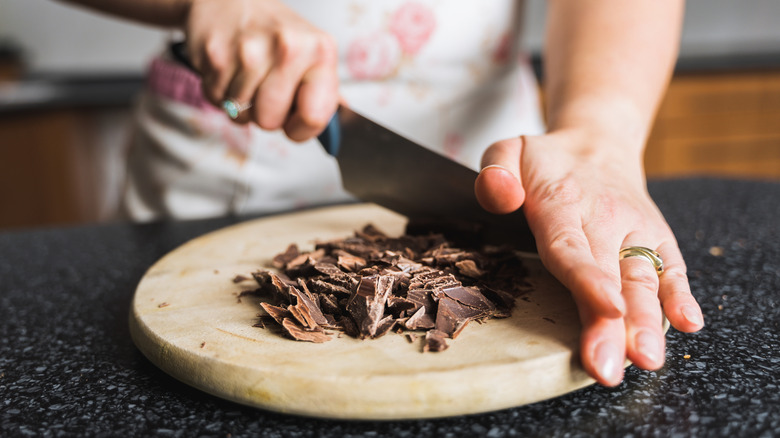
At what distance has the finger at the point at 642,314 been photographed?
30.3 inches

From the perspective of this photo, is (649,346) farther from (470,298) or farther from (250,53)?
(250,53)

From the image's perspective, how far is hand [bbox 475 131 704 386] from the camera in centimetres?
77

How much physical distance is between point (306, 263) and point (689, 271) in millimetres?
703

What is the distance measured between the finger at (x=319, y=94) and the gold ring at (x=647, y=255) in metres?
0.60

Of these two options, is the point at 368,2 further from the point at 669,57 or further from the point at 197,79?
the point at 669,57

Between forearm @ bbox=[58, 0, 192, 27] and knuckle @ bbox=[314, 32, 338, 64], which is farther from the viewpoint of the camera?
forearm @ bbox=[58, 0, 192, 27]

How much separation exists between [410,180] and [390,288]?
1.40ft

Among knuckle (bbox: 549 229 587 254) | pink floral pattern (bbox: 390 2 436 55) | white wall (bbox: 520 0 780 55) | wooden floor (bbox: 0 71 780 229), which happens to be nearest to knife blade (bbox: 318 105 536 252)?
knuckle (bbox: 549 229 587 254)

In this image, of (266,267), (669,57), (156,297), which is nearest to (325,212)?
(266,267)

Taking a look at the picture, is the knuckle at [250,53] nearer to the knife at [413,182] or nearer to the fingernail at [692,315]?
the knife at [413,182]

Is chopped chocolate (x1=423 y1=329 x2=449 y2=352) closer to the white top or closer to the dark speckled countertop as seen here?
the dark speckled countertop

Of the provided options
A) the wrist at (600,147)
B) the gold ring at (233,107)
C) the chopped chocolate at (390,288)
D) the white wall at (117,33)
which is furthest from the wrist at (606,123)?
the white wall at (117,33)

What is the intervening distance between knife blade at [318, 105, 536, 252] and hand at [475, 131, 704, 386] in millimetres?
108

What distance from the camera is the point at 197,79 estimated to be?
1.82m
